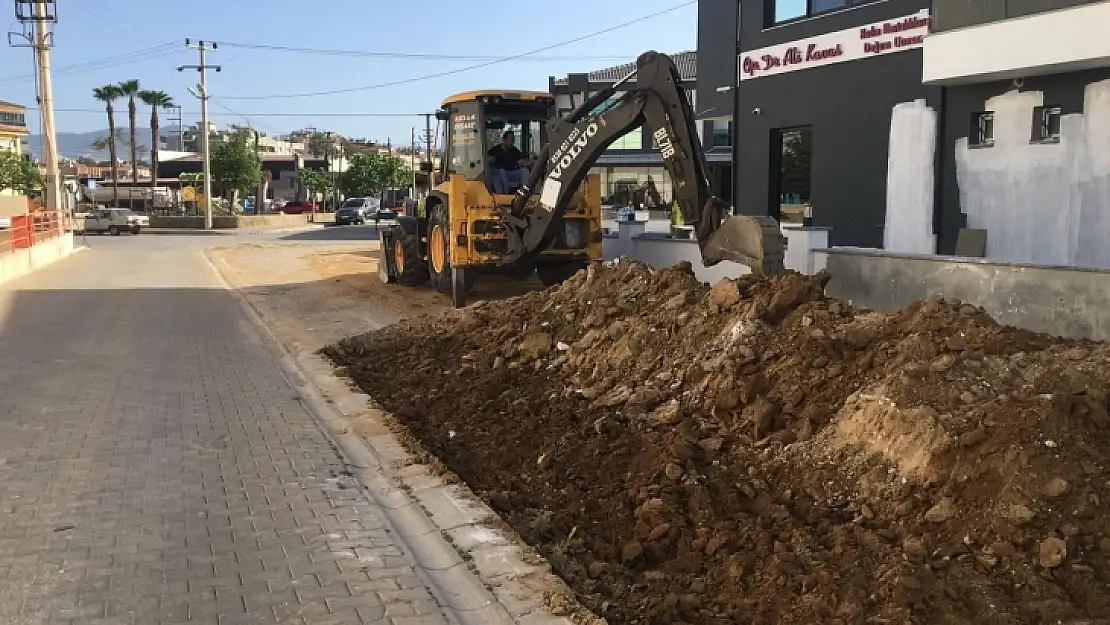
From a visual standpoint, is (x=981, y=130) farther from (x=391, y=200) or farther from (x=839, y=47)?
(x=391, y=200)

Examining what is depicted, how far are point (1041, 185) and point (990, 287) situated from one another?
5.25 meters

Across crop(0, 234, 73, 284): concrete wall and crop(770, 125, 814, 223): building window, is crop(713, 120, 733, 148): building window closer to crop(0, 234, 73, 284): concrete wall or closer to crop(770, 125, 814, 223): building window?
crop(770, 125, 814, 223): building window

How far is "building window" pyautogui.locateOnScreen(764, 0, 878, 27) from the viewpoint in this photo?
52.9 feet

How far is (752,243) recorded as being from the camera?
8320mm

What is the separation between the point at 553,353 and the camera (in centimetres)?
919

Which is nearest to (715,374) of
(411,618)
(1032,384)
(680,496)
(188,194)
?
(680,496)

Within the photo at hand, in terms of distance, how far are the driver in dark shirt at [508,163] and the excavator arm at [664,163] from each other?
0.97 meters

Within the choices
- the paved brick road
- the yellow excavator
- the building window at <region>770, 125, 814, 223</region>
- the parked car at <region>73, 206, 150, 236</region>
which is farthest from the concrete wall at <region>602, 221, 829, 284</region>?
the parked car at <region>73, 206, 150, 236</region>

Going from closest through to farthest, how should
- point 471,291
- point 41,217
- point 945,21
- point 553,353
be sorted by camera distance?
point 553,353
point 945,21
point 471,291
point 41,217

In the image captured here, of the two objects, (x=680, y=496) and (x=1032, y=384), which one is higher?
(x=1032, y=384)

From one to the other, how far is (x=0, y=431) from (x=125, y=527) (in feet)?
9.77

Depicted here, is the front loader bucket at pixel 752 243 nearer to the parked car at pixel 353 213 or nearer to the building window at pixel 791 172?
the building window at pixel 791 172

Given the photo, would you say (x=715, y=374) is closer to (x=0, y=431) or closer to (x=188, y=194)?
(x=0, y=431)

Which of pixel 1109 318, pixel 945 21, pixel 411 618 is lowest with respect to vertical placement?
pixel 411 618
